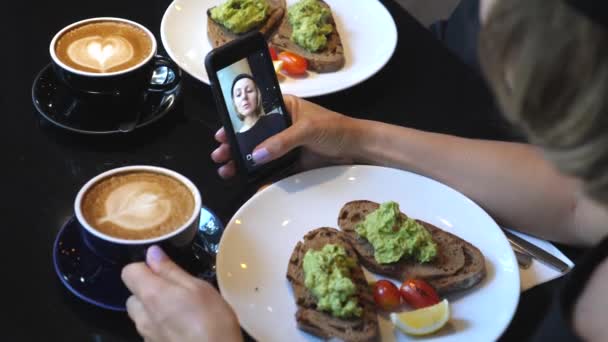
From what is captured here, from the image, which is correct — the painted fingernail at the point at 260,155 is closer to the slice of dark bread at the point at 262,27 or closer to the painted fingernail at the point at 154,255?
the painted fingernail at the point at 154,255

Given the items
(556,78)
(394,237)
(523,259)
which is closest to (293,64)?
(394,237)

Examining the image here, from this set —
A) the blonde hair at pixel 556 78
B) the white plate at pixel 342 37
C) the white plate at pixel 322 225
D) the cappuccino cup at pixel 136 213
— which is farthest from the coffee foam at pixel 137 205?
the blonde hair at pixel 556 78

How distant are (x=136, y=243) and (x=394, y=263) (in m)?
A: 0.43

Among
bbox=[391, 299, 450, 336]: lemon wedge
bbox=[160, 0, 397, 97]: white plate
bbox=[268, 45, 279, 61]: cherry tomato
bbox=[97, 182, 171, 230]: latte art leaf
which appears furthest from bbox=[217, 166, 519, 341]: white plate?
bbox=[268, 45, 279, 61]: cherry tomato

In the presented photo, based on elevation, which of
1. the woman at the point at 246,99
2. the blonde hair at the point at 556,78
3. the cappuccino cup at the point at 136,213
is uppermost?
the blonde hair at the point at 556,78

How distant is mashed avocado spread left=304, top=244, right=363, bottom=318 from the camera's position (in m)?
1.03

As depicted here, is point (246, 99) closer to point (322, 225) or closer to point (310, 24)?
point (322, 225)

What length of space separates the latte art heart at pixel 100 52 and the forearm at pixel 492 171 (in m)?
0.48

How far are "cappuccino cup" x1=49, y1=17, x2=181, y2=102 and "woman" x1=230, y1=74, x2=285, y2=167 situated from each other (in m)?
0.23

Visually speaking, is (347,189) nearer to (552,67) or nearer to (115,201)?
(115,201)

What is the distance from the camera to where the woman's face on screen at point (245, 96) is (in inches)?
47.8

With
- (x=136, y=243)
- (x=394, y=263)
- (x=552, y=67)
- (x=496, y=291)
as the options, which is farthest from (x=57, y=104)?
(x=552, y=67)

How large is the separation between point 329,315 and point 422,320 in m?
0.14

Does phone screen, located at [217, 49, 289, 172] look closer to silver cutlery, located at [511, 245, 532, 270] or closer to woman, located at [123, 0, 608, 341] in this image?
woman, located at [123, 0, 608, 341]
